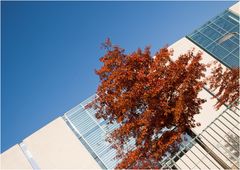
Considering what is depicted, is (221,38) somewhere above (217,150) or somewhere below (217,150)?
above

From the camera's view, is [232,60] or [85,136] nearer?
[85,136]

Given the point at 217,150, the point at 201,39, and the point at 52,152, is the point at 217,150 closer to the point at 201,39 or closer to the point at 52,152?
the point at 52,152

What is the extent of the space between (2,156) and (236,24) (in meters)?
24.2

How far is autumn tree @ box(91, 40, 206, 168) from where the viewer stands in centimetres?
1584

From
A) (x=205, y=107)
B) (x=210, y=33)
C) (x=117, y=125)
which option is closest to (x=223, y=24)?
(x=210, y=33)

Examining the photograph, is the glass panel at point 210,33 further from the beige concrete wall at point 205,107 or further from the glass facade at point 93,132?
the glass facade at point 93,132

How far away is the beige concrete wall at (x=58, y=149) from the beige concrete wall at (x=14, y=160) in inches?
28.5

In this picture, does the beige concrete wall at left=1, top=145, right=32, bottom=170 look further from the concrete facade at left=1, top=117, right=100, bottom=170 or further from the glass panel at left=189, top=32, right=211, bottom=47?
the glass panel at left=189, top=32, right=211, bottom=47

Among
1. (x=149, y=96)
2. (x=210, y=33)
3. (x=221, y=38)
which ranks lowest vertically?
(x=149, y=96)

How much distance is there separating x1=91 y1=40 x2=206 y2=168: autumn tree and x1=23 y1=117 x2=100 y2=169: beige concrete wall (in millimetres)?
8709

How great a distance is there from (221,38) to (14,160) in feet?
70.1

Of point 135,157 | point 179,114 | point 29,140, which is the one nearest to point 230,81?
point 179,114

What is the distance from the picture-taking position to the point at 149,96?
15.8 m

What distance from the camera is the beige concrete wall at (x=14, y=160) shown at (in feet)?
81.5
